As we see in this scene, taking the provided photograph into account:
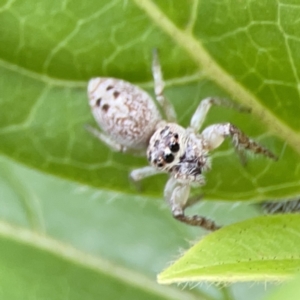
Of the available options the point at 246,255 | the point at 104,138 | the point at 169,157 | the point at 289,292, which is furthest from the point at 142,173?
the point at 289,292

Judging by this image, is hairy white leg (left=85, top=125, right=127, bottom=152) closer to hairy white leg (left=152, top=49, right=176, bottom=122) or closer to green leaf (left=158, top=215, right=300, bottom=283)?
hairy white leg (left=152, top=49, right=176, bottom=122)

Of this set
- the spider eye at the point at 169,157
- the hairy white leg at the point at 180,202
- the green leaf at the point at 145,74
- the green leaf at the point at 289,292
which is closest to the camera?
the green leaf at the point at 289,292

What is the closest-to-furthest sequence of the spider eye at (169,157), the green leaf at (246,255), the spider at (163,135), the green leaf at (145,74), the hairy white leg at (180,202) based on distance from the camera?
the green leaf at (246,255), the green leaf at (145,74), the spider at (163,135), the hairy white leg at (180,202), the spider eye at (169,157)

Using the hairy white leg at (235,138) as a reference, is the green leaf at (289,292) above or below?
below

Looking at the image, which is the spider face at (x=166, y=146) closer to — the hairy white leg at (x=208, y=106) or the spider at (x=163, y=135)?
the spider at (x=163, y=135)

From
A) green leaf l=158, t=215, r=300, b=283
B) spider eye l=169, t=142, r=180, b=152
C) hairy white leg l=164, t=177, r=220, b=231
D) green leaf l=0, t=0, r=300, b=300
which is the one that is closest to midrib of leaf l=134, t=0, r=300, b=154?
green leaf l=0, t=0, r=300, b=300

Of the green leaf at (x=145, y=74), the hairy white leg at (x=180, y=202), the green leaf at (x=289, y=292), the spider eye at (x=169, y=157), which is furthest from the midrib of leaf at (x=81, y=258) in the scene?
the green leaf at (x=289, y=292)

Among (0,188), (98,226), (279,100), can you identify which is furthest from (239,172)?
(0,188)

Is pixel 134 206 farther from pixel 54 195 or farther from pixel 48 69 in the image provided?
pixel 48 69
